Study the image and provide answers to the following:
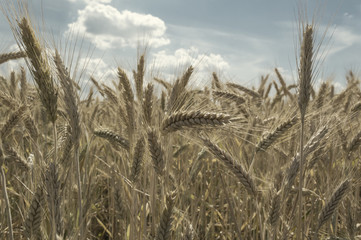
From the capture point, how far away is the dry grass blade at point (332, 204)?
6.30 ft

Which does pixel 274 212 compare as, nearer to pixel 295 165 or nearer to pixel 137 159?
pixel 295 165

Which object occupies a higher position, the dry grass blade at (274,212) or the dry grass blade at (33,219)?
the dry grass blade at (274,212)

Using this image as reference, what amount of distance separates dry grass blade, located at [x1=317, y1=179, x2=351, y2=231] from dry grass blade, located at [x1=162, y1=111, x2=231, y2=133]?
35.8 inches

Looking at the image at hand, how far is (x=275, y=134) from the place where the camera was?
2135 mm

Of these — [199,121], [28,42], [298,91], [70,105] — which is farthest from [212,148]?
[28,42]

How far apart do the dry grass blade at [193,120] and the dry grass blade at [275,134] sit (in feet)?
2.17

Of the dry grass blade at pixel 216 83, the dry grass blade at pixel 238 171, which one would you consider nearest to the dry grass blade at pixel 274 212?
the dry grass blade at pixel 238 171

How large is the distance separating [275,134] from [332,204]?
543 mm

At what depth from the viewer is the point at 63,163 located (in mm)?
2131

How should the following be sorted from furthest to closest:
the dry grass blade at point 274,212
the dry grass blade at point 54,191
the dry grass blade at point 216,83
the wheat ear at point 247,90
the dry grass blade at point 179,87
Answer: the dry grass blade at point 216,83, the wheat ear at point 247,90, the dry grass blade at point 179,87, the dry grass blade at point 274,212, the dry grass blade at point 54,191

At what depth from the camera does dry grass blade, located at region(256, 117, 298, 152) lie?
2137 millimetres

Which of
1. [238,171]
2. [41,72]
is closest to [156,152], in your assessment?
[238,171]

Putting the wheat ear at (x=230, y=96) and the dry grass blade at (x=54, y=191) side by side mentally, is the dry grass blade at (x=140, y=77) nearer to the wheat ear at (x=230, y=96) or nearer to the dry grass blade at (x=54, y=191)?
the dry grass blade at (x=54, y=191)

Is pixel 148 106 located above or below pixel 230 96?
below
